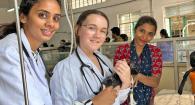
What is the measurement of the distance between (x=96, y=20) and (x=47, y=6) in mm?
222

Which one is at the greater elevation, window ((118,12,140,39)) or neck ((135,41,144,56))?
window ((118,12,140,39))

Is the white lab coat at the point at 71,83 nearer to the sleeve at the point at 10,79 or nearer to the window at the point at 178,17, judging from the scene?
the sleeve at the point at 10,79

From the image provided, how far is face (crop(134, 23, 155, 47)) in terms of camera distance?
1510 millimetres

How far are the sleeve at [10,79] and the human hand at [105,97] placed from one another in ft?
0.86

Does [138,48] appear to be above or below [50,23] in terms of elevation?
below

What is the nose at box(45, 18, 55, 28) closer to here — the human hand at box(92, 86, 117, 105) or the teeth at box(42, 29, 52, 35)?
the teeth at box(42, 29, 52, 35)

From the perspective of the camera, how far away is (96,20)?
95 cm

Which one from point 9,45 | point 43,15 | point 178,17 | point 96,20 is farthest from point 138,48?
point 178,17

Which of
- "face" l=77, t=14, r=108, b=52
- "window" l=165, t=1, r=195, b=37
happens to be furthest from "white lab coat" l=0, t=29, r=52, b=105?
"window" l=165, t=1, r=195, b=37

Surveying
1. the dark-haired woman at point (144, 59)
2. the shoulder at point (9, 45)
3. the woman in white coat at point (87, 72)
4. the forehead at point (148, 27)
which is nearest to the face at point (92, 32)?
the woman in white coat at point (87, 72)

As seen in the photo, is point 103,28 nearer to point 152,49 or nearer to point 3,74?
point 3,74

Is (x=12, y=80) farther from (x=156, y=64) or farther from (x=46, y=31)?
(x=156, y=64)

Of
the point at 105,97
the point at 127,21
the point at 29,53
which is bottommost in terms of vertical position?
the point at 105,97

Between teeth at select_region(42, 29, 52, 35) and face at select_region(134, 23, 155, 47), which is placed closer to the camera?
teeth at select_region(42, 29, 52, 35)
